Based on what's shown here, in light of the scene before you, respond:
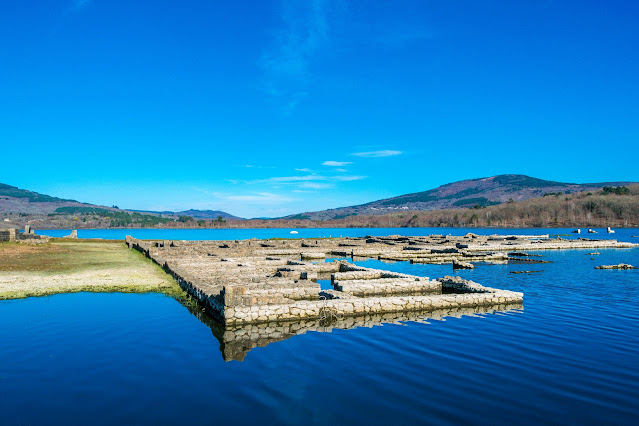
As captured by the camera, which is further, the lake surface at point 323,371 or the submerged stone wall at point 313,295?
the submerged stone wall at point 313,295

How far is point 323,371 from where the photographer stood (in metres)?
8.50

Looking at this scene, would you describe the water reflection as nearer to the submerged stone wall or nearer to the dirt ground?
the submerged stone wall

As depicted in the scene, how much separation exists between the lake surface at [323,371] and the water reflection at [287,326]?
0.19 metres

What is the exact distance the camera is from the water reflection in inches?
406

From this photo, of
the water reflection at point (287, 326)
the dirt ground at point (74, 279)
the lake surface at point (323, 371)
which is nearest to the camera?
the lake surface at point (323, 371)

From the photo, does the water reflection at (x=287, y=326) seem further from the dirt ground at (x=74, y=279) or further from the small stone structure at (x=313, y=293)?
the dirt ground at (x=74, y=279)

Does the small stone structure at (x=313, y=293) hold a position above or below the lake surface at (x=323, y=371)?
above

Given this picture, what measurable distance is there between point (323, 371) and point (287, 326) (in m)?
3.73

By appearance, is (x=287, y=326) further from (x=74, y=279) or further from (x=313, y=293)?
(x=74, y=279)

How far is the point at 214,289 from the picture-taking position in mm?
15367

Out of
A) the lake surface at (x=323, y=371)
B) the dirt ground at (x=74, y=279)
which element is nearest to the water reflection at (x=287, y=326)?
the lake surface at (x=323, y=371)

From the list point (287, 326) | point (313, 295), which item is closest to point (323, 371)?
point (287, 326)

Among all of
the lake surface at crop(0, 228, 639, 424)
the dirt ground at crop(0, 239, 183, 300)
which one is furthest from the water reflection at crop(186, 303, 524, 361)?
the dirt ground at crop(0, 239, 183, 300)

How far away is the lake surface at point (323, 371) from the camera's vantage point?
666cm
